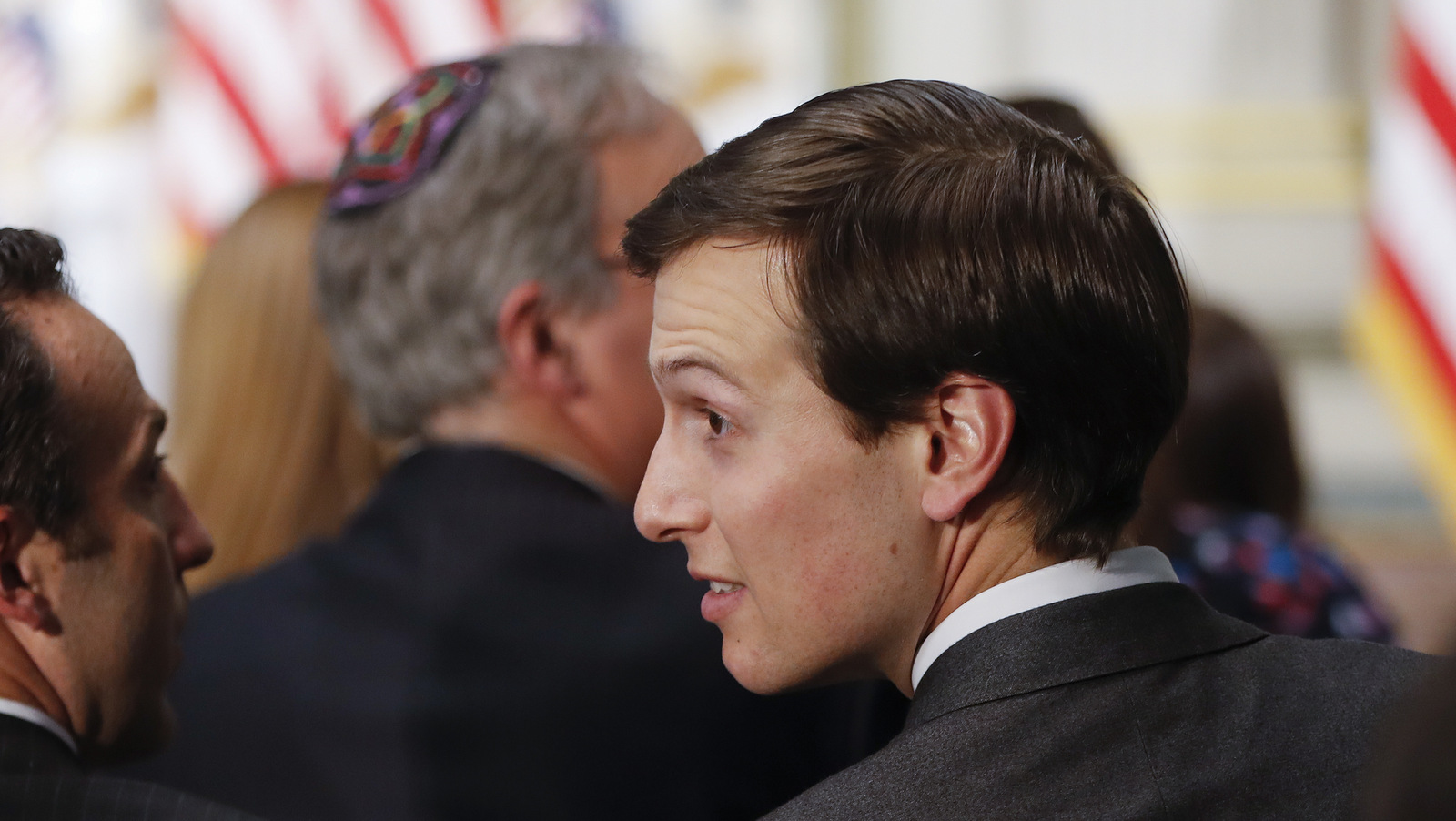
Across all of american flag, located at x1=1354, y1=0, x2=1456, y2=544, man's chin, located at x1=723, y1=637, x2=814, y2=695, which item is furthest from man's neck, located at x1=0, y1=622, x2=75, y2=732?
american flag, located at x1=1354, y1=0, x2=1456, y2=544

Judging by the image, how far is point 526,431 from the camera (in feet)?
7.02

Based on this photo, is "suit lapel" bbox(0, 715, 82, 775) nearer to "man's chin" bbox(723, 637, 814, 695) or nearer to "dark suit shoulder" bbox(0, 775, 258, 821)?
"dark suit shoulder" bbox(0, 775, 258, 821)

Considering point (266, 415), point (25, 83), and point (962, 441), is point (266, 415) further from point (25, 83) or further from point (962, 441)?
point (25, 83)

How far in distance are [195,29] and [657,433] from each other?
13.9 ft

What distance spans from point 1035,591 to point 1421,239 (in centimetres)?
358

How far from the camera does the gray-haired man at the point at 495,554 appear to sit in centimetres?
187

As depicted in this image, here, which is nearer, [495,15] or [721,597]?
[721,597]

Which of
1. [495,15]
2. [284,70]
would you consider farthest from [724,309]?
[284,70]

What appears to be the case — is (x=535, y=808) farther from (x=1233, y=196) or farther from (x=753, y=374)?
(x=1233, y=196)

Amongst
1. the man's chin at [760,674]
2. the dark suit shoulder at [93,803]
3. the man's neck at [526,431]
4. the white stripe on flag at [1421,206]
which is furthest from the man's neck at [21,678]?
the white stripe on flag at [1421,206]

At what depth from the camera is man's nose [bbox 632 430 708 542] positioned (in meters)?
1.35

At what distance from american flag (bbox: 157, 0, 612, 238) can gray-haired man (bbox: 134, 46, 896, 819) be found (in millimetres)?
3537

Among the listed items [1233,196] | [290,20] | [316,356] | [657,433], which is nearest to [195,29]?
[290,20]

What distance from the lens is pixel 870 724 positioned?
193 cm
